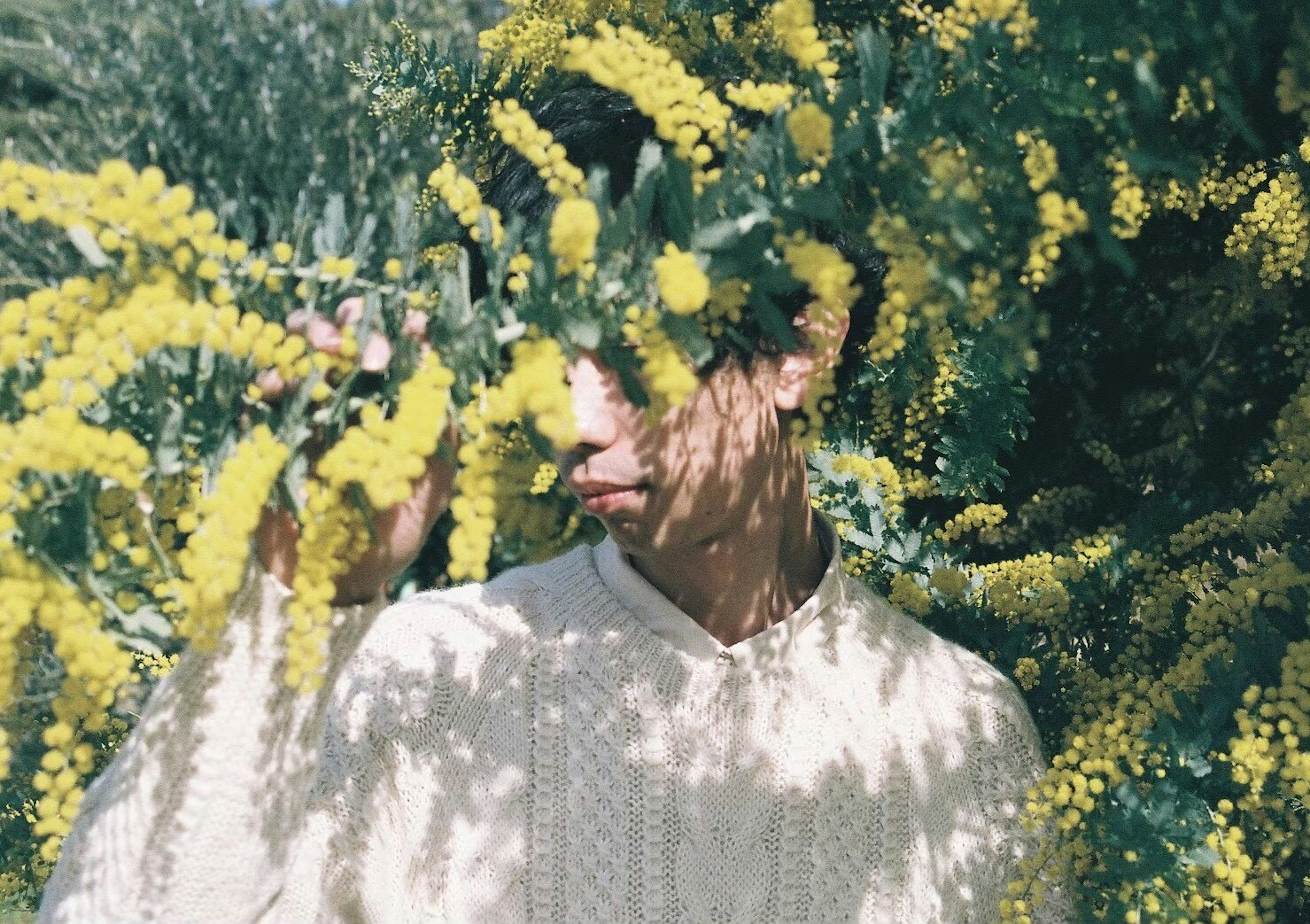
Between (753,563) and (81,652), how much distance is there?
1.17 m

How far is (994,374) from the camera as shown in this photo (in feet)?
7.19

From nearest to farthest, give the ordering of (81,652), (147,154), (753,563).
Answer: (81,652) → (753,563) → (147,154)

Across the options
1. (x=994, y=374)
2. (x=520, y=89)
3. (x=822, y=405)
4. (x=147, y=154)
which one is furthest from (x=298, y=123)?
(x=822, y=405)

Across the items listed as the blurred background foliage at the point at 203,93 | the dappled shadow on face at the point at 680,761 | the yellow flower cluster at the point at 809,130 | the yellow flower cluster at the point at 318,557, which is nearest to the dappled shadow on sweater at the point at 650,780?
the dappled shadow on face at the point at 680,761

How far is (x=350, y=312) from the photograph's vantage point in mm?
975

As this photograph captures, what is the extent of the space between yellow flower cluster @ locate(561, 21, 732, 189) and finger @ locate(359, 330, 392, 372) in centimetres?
28

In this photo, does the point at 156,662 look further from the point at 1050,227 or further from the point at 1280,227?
the point at 1280,227

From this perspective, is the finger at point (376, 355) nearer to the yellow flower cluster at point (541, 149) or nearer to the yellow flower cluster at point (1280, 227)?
the yellow flower cluster at point (541, 149)

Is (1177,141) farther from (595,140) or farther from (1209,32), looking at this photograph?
(595,140)

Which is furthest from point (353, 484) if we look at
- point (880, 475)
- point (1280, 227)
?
point (1280, 227)

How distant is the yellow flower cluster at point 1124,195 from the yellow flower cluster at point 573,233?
17.4 inches

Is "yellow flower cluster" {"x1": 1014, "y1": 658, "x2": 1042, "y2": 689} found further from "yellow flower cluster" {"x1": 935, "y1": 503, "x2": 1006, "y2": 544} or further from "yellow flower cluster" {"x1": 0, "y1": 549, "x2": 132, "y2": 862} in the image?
"yellow flower cluster" {"x1": 0, "y1": 549, "x2": 132, "y2": 862}

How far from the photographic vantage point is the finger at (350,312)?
0.96 metres

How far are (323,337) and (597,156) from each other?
0.77m
